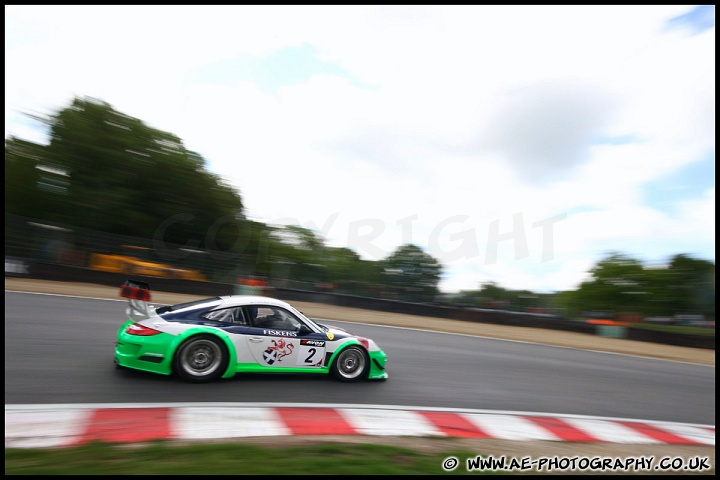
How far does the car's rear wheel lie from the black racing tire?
4.89ft

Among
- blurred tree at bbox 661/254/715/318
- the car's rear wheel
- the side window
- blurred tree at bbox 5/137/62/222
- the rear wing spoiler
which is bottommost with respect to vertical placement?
blurred tree at bbox 661/254/715/318

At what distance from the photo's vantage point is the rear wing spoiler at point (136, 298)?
5984 mm

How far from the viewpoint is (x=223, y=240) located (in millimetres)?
30688

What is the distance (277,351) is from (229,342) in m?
0.63

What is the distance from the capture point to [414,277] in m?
20.1

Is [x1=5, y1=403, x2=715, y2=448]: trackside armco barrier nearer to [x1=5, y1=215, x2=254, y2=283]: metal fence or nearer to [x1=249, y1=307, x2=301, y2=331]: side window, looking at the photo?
[x1=249, y1=307, x2=301, y2=331]: side window

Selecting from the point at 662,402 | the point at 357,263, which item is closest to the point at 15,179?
the point at 357,263

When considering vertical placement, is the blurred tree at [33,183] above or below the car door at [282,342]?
above

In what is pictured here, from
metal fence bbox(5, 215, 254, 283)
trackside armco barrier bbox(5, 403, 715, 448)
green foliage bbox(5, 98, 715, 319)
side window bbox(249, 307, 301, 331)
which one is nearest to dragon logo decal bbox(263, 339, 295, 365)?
side window bbox(249, 307, 301, 331)

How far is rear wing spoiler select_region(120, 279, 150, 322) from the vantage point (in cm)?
598

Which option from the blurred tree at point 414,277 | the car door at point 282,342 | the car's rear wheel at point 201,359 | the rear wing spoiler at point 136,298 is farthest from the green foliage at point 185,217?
the car door at point 282,342

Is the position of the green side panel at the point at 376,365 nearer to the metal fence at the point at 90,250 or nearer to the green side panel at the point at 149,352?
the green side panel at the point at 149,352

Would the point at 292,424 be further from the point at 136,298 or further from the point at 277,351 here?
the point at 136,298

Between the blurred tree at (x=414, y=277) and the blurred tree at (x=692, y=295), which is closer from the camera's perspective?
the blurred tree at (x=414, y=277)
